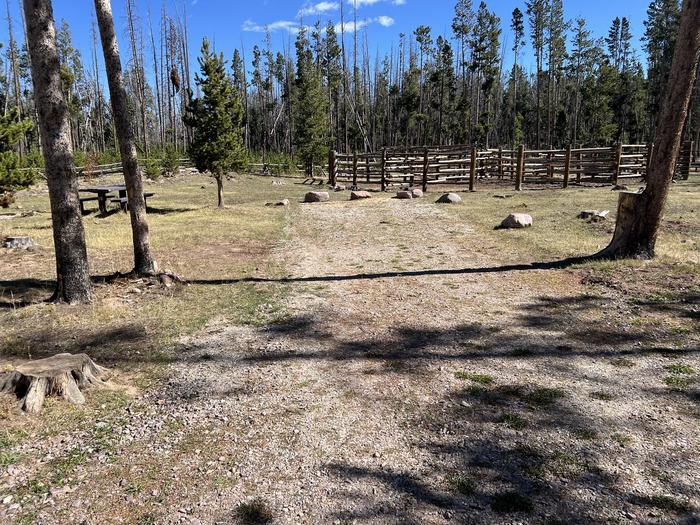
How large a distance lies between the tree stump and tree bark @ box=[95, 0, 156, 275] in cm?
324

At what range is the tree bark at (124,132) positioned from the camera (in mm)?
6004

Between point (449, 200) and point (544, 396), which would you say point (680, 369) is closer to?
point (544, 396)

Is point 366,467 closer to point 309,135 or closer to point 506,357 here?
point 506,357

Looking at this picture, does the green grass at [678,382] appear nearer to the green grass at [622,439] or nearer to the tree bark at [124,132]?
the green grass at [622,439]

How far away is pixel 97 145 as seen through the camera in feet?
151

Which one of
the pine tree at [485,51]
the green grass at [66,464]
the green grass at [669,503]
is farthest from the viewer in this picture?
the pine tree at [485,51]

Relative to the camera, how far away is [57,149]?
16.6 feet

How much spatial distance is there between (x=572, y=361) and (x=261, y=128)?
2267 inches

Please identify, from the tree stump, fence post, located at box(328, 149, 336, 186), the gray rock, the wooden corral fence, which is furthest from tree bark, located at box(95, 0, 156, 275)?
fence post, located at box(328, 149, 336, 186)

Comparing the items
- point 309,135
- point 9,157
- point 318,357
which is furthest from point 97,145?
point 318,357

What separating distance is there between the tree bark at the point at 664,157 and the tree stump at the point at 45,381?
23.1ft

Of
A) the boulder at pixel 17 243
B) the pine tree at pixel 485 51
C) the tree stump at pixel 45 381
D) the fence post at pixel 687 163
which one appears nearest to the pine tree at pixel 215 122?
the boulder at pixel 17 243

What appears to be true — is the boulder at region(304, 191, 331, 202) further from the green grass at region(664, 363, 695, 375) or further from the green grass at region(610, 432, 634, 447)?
the green grass at region(610, 432, 634, 447)

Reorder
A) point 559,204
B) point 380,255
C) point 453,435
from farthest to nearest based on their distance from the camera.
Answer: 1. point 559,204
2. point 380,255
3. point 453,435
